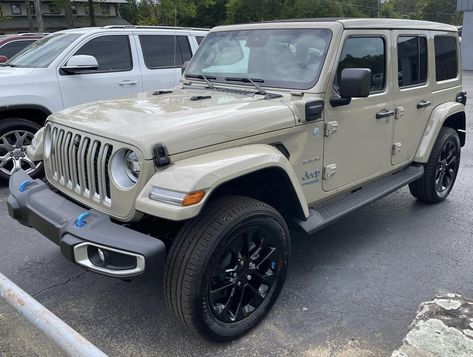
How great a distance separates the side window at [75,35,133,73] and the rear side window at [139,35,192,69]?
0.85 feet

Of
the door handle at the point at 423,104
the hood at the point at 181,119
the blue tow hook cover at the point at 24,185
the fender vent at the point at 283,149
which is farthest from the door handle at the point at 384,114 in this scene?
the blue tow hook cover at the point at 24,185

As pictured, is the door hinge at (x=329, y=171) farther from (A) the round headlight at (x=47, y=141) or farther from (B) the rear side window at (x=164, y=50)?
(B) the rear side window at (x=164, y=50)

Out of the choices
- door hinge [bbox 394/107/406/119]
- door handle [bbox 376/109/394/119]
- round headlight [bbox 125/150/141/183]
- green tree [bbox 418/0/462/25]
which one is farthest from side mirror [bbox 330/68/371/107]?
green tree [bbox 418/0/462/25]

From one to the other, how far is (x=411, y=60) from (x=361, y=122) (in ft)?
3.63

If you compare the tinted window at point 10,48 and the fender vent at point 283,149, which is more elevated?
the tinted window at point 10,48

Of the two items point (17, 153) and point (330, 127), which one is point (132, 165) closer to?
point (330, 127)

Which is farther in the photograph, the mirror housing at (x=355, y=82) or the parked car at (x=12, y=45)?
the parked car at (x=12, y=45)

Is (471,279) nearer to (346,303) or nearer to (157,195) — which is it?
(346,303)

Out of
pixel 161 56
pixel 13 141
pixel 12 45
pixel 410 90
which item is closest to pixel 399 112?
pixel 410 90

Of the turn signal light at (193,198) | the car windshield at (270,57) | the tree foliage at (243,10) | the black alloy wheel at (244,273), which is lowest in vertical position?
the black alloy wheel at (244,273)

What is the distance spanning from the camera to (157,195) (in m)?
2.48

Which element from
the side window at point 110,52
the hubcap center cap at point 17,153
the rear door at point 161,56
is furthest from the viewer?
the rear door at point 161,56

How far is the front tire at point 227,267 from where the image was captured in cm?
259

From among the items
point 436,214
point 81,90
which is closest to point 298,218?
point 436,214
